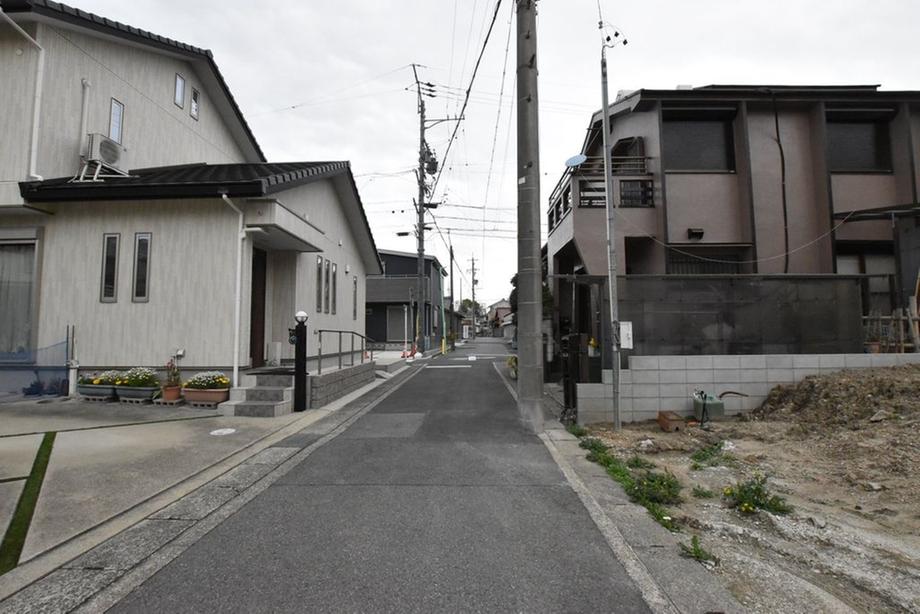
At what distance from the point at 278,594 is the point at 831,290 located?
8.86 meters

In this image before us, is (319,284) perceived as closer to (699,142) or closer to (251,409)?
(251,409)

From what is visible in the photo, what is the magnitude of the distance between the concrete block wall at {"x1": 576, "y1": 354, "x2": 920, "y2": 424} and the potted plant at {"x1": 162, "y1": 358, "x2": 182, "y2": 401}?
6.60 meters

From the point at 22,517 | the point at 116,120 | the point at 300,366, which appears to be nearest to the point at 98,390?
the point at 300,366

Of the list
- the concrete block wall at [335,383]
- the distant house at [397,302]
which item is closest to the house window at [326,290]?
the concrete block wall at [335,383]

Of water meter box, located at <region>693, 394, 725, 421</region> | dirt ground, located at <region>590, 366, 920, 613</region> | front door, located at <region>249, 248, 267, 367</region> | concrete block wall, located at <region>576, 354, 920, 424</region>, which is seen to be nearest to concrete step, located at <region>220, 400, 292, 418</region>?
front door, located at <region>249, 248, 267, 367</region>

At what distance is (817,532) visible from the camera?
334cm

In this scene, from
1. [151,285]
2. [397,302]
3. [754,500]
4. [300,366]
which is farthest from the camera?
[397,302]

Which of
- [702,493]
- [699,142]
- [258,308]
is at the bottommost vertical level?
[702,493]

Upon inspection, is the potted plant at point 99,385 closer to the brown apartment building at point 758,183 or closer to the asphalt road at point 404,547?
the asphalt road at point 404,547

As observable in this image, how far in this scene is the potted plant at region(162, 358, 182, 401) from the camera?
24.4 ft

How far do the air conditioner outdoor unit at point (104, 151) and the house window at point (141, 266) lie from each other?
241 cm

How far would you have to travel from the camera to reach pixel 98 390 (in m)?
7.56

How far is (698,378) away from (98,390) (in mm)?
9871

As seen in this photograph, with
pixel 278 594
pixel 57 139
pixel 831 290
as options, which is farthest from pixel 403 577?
pixel 57 139
